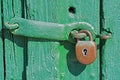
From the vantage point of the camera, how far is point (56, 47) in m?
1.26

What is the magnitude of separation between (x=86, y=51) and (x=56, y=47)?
0.10 metres

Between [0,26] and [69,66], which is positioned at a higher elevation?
[0,26]

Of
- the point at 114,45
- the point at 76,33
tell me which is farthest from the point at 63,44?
the point at 114,45

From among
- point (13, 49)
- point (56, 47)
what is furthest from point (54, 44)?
point (13, 49)

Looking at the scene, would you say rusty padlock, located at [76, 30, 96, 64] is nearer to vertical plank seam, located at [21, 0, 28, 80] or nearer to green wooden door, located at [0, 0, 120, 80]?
green wooden door, located at [0, 0, 120, 80]

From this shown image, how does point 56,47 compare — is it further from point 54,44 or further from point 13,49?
point 13,49

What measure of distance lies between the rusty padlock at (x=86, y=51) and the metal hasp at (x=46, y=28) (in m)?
0.03

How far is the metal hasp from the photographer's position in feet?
4.07

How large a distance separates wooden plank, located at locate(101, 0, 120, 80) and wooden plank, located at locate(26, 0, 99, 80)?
3cm

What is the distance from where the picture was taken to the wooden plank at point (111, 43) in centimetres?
126

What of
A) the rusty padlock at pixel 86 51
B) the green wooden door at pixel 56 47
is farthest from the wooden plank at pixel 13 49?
the rusty padlock at pixel 86 51

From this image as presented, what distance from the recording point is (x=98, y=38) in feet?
4.17

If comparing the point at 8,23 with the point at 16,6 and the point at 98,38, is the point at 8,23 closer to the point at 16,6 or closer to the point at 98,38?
the point at 16,6

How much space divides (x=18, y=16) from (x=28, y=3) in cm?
6
